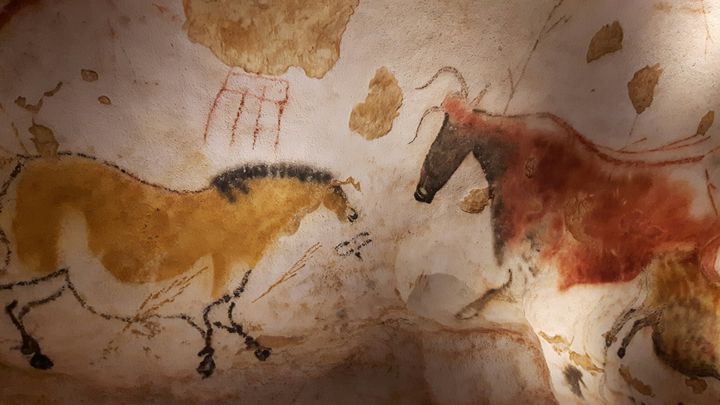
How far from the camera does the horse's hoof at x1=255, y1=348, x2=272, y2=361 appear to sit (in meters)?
3.84

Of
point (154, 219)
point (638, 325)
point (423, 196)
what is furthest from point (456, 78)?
point (154, 219)

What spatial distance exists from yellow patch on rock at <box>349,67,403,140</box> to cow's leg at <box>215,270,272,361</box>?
1074 millimetres

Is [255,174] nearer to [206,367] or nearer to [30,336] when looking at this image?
[206,367]

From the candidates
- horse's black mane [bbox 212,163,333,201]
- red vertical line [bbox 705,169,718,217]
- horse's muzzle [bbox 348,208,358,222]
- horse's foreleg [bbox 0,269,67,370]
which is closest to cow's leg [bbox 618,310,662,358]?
red vertical line [bbox 705,169,718,217]

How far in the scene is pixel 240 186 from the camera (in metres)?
3.45

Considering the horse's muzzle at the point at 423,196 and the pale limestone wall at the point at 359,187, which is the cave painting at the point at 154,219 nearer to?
the pale limestone wall at the point at 359,187

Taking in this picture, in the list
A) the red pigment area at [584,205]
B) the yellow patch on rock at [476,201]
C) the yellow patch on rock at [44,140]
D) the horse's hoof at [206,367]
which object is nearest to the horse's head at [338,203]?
the yellow patch on rock at [476,201]

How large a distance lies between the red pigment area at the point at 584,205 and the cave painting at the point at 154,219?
0.95 m

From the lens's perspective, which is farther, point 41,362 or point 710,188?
point 41,362

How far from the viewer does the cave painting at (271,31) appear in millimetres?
3014

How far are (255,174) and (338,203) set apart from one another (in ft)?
1.68

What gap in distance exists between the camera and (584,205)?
331 centimetres

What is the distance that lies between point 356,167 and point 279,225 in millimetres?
555

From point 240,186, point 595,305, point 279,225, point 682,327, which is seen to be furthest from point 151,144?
point 682,327
